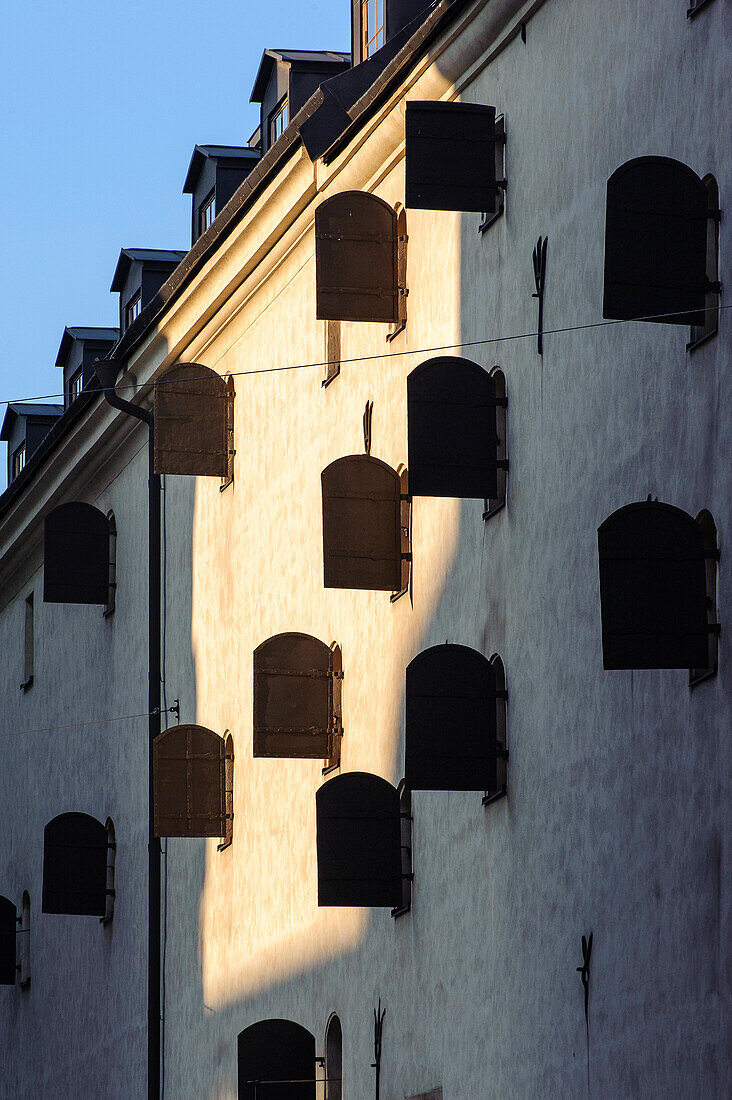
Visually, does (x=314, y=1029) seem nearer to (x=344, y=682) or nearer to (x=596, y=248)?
(x=344, y=682)

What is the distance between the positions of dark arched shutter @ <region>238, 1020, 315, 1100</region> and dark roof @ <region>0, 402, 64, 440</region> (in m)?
18.0

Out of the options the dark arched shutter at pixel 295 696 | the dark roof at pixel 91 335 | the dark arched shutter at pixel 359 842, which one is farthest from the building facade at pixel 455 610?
the dark roof at pixel 91 335

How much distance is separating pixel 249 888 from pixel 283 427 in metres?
4.48

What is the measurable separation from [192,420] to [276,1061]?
22.4 feet

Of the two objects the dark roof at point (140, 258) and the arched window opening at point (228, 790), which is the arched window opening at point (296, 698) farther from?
the dark roof at point (140, 258)

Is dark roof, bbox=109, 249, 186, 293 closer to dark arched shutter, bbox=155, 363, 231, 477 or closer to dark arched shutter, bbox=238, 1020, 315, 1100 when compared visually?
dark arched shutter, bbox=155, 363, 231, 477

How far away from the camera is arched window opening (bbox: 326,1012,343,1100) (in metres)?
19.8

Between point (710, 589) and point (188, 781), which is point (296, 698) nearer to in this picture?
point (188, 781)

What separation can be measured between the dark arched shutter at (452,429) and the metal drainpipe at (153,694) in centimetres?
811

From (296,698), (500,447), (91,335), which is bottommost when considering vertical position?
(296,698)

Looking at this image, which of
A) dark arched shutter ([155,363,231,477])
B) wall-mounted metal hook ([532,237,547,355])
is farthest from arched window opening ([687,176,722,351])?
dark arched shutter ([155,363,231,477])

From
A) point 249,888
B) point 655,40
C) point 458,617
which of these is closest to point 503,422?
point 458,617

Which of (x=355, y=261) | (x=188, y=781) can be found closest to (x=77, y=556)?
(x=188, y=781)

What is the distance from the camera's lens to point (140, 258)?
31359 mm
